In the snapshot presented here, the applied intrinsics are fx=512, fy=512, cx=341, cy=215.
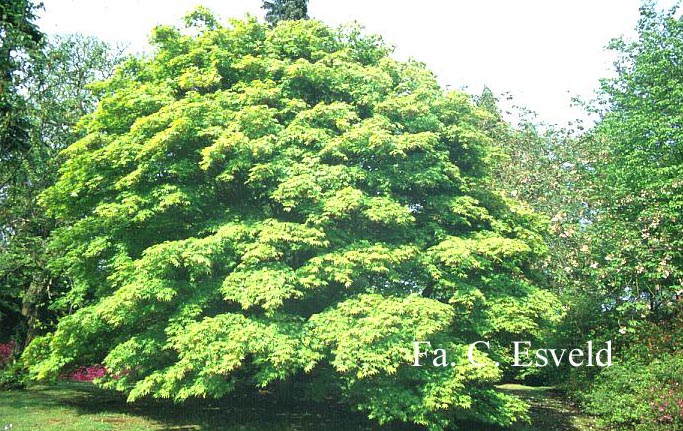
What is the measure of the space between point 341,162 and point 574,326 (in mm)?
14848

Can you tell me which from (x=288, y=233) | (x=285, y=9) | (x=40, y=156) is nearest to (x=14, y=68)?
(x=40, y=156)

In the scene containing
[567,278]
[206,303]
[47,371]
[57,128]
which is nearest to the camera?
[206,303]

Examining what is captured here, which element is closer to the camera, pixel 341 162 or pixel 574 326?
pixel 341 162

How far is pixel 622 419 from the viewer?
1748 centimetres

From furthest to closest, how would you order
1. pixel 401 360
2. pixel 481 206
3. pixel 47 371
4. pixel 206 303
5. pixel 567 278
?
pixel 567 278 → pixel 481 206 → pixel 47 371 → pixel 206 303 → pixel 401 360

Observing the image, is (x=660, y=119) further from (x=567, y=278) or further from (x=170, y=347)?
(x=170, y=347)

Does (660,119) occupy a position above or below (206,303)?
above

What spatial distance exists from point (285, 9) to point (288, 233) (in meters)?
19.1

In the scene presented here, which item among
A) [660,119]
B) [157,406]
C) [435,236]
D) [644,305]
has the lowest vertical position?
[157,406]

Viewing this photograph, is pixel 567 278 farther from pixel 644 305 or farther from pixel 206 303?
pixel 206 303

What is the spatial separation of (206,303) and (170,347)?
5.17 feet

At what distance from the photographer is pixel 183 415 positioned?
60.4 ft

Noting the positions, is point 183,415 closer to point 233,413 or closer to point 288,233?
point 233,413

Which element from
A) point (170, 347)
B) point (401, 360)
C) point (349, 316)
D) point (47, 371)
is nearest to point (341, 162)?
point (349, 316)
